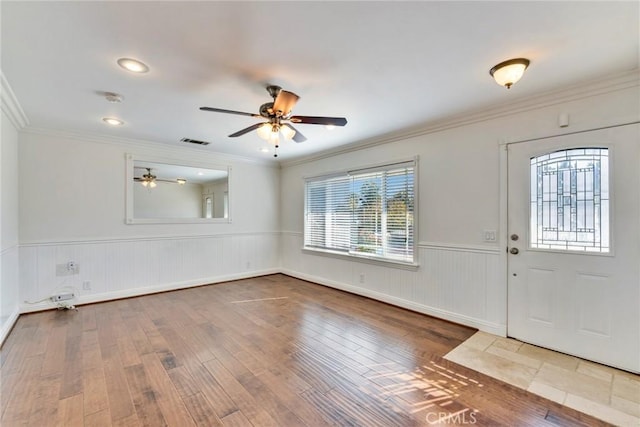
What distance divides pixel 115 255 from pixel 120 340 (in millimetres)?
1945

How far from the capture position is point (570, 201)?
2732 millimetres

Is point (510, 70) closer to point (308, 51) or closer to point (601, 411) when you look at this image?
point (308, 51)

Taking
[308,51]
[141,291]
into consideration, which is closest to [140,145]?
[141,291]

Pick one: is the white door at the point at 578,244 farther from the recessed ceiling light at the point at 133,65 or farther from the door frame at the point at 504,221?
the recessed ceiling light at the point at 133,65

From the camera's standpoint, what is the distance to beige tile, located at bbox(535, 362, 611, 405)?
213 cm

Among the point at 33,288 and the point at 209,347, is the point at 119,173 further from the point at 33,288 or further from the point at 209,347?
the point at 209,347

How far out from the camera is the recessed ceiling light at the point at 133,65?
222 centimetres

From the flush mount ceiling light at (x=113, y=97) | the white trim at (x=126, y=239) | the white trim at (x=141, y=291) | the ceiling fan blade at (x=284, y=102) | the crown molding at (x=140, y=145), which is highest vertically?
the flush mount ceiling light at (x=113, y=97)

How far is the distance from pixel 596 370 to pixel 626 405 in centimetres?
51

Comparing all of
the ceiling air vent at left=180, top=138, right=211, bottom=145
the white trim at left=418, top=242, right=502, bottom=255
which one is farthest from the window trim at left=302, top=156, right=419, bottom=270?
the ceiling air vent at left=180, top=138, right=211, bottom=145

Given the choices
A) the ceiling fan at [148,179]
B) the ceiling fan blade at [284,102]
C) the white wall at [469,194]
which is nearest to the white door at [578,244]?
the white wall at [469,194]

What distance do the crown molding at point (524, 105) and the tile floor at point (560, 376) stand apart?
2437mm

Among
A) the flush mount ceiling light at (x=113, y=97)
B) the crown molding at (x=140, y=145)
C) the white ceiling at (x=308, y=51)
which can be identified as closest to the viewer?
the white ceiling at (x=308, y=51)

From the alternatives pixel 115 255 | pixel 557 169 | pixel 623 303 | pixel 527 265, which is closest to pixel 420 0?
pixel 557 169
